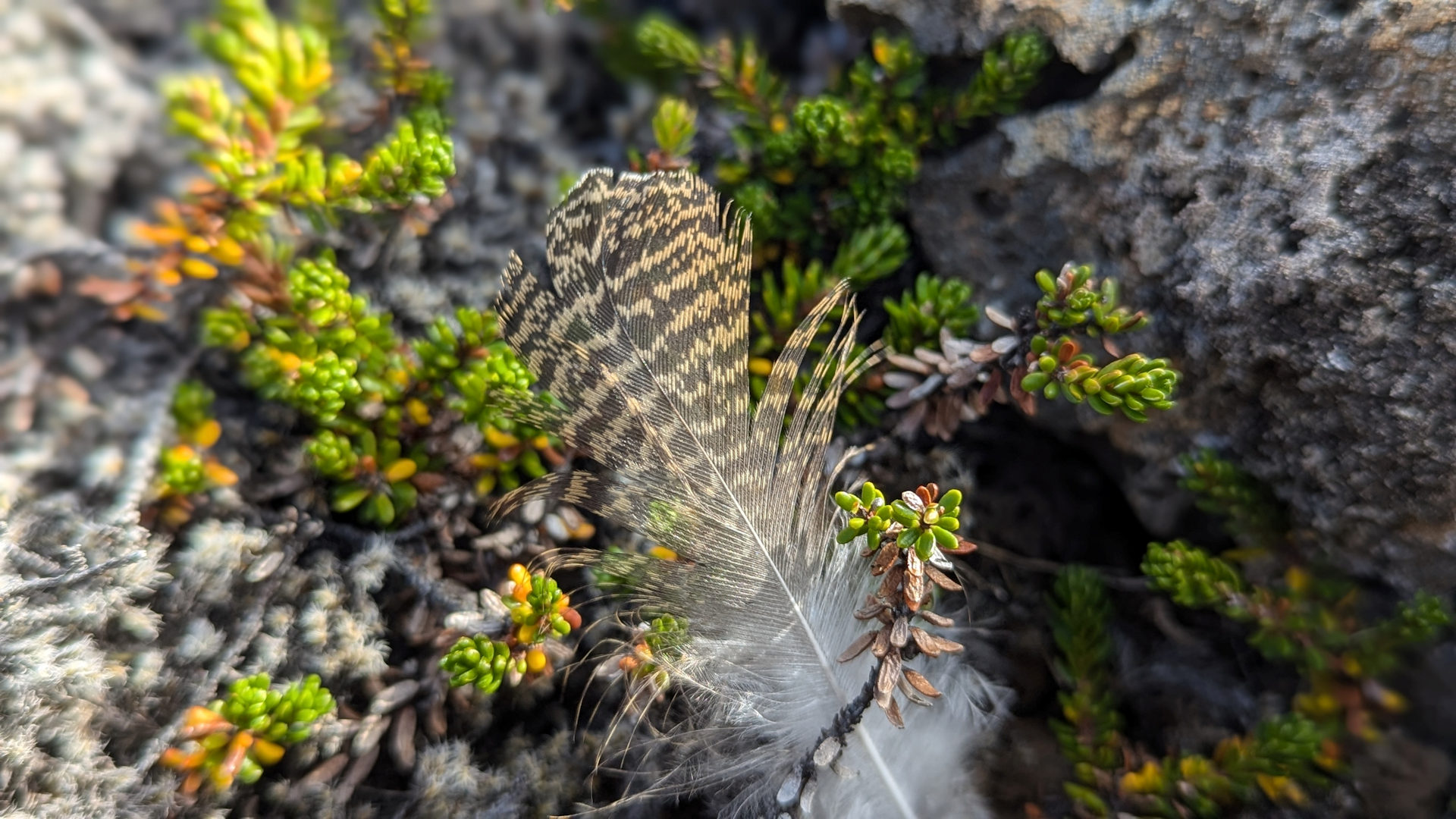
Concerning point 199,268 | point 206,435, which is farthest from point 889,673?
point 199,268

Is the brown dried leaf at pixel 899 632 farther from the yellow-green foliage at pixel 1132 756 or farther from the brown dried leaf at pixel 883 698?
the yellow-green foliage at pixel 1132 756

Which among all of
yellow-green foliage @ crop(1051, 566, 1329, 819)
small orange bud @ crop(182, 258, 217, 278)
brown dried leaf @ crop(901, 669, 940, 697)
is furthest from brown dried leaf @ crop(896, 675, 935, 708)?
small orange bud @ crop(182, 258, 217, 278)

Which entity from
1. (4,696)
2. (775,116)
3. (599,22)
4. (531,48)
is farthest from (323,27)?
(4,696)

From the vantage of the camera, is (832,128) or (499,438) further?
(832,128)

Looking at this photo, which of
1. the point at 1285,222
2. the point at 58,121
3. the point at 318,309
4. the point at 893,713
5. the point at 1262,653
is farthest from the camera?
the point at 58,121

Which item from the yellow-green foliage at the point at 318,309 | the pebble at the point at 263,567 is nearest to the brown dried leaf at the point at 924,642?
the yellow-green foliage at the point at 318,309

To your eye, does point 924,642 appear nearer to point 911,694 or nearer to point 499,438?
point 911,694

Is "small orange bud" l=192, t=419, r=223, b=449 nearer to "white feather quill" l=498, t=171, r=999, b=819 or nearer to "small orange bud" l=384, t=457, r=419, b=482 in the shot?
"small orange bud" l=384, t=457, r=419, b=482
